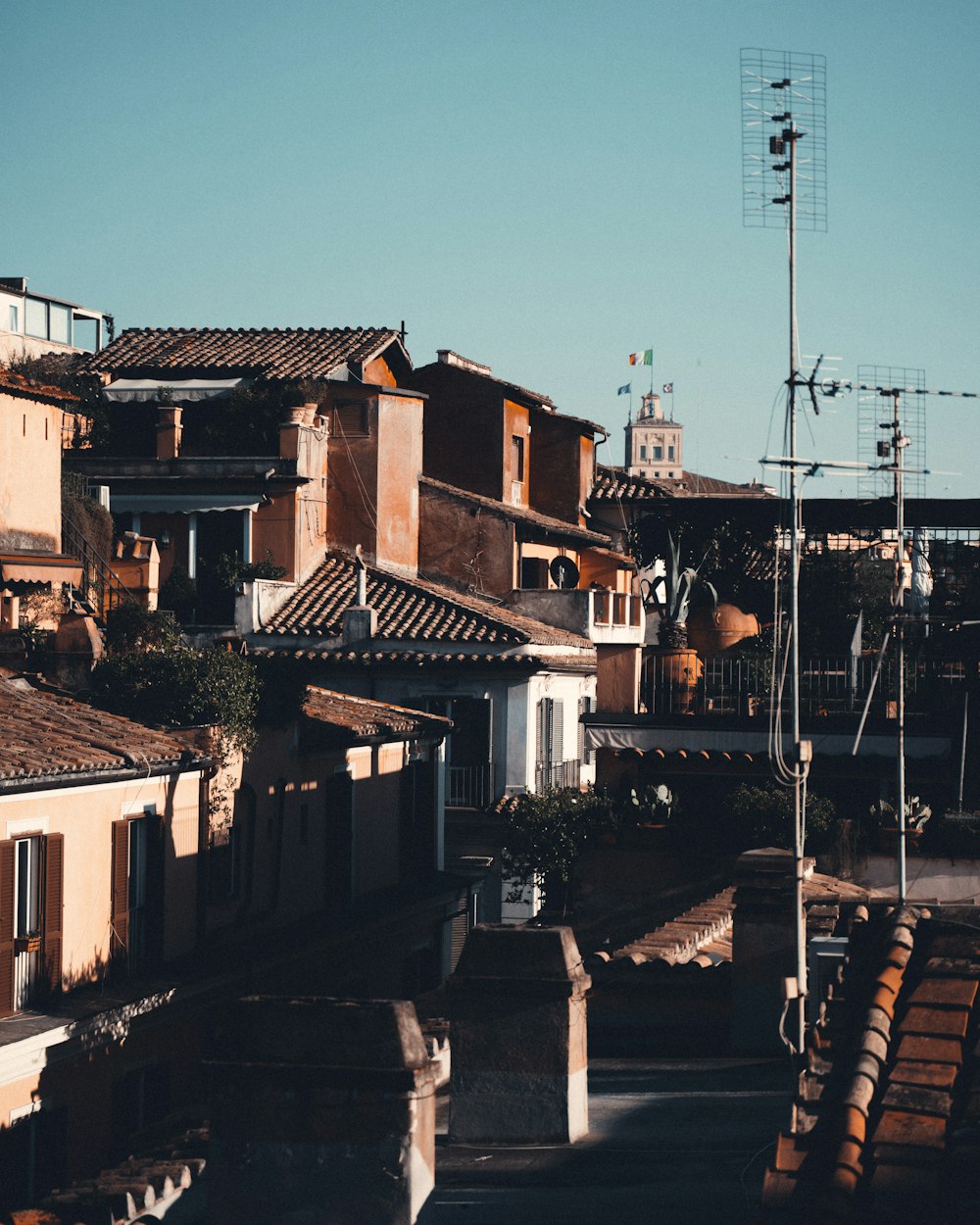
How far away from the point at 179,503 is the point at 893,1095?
99.7 ft

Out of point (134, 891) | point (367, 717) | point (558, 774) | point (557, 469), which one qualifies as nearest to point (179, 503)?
point (558, 774)

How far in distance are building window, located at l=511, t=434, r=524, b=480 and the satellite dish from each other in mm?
3212

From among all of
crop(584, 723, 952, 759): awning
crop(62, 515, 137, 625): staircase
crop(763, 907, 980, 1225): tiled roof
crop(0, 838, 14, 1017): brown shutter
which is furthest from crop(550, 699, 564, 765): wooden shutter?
crop(763, 907, 980, 1225): tiled roof

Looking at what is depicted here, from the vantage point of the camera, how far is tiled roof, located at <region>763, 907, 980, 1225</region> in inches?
271

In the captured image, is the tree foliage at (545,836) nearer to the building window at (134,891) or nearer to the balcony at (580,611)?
the balcony at (580,611)

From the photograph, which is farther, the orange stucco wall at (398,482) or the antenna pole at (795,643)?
the orange stucco wall at (398,482)

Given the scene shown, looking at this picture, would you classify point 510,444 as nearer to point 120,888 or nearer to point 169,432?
point 169,432

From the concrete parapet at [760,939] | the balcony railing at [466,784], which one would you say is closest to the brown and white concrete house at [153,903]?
the balcony railing at [466,784]

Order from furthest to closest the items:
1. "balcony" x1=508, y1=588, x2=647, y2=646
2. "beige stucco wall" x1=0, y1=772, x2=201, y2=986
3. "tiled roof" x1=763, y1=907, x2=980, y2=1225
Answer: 1. "balcony" x1=508, y1=588, x2=647, y2=646
2. "beige stucco wall" x1=0, y1=772, x2=201, y2=986
3. "tiled roof" x1=763, y1=907, x2=980, y2=1225

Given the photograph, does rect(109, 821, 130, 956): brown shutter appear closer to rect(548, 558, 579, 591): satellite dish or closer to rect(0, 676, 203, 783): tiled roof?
rect(0, 676, 203, 783): tiled roof

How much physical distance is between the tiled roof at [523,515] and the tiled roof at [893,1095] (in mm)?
29351

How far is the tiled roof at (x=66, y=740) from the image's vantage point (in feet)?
54.1

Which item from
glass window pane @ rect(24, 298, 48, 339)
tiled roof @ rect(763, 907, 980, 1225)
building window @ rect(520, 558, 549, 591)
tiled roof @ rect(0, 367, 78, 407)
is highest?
glass window pane @ rect(24, 298, 48, 339)

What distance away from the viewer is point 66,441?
39.0 metres
